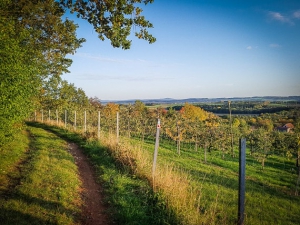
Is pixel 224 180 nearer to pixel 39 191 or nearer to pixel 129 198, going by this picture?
pixel 129 198

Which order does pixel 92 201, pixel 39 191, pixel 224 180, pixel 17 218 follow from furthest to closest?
pixel 224 180 < pixel 92 201 < pixel 39 191 < pixel 17 218

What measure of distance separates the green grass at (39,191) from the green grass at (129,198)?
90cm

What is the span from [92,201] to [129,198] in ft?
3.36

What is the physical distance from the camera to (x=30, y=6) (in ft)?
35.0

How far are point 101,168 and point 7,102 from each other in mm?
4141

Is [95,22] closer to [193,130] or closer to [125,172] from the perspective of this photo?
[125,172]

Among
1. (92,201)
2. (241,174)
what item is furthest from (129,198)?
(241,174)

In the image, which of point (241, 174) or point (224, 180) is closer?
point (241, 174)

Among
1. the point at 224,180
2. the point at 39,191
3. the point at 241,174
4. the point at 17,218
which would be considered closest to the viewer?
the point at 241,174

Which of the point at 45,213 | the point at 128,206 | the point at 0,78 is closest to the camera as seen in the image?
the point at 45,213

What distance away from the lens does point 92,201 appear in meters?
5.59

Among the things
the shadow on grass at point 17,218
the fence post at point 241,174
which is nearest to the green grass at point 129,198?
the fence post at point 241,174

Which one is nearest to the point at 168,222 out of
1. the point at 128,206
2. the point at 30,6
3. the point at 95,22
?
the point at 128,206

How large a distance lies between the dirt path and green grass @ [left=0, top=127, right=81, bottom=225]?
216 mm
